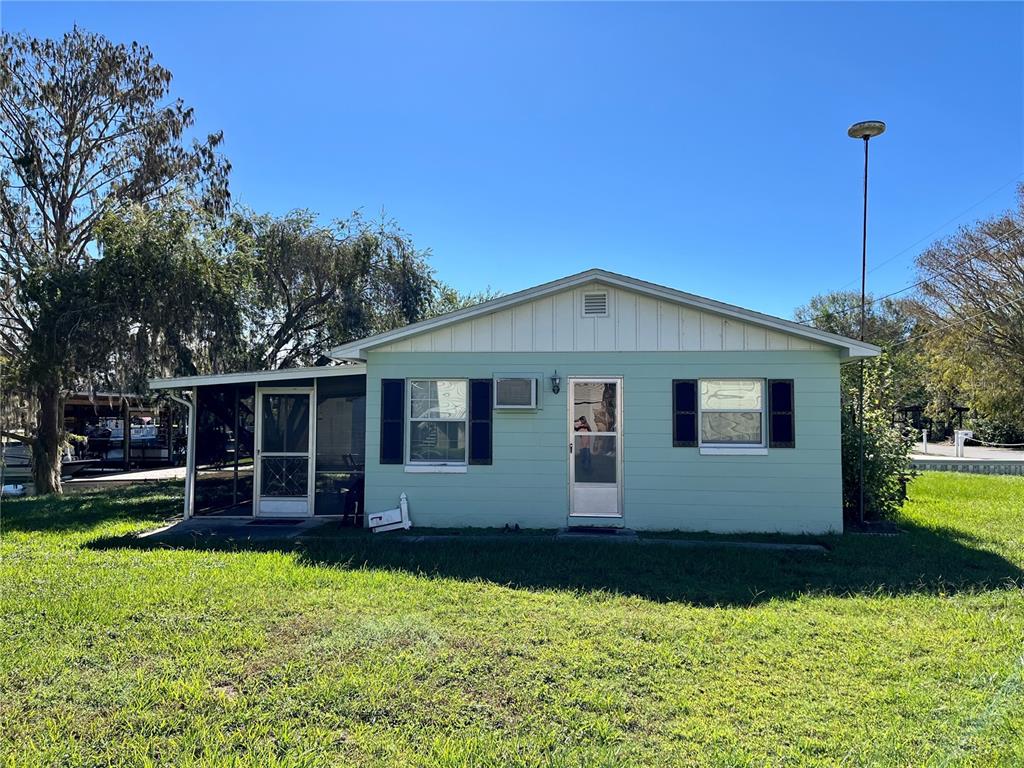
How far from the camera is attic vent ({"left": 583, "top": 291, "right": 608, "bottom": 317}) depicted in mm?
8656

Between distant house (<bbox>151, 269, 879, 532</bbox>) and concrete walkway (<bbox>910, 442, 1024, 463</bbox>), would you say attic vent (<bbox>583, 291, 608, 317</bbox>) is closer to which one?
distant house (<bbox>151, 269, 879, 532</bbox>)

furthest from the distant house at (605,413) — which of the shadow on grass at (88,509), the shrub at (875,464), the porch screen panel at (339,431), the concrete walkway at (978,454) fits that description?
the concrete walkway at (978,454)

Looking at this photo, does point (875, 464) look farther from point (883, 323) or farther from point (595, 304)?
point (883, 323)

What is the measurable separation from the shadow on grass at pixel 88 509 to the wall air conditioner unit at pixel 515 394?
220 inches

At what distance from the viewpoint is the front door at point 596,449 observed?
862 centimetres

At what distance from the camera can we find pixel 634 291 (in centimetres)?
855

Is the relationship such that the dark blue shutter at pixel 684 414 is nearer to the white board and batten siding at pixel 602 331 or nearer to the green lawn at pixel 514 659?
the white board and batten siding at pixel 602 331

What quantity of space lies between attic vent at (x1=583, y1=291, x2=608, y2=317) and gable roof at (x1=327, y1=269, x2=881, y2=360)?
6.6 inches

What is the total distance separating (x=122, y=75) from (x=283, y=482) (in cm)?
1169

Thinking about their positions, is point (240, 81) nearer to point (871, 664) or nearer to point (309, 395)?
point (309, 395)

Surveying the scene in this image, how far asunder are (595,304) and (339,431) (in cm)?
417

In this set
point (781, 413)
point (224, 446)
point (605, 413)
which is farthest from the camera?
point (224, 446)

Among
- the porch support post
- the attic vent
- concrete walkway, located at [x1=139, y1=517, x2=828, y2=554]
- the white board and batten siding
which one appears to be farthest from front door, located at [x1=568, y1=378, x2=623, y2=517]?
the porch support post

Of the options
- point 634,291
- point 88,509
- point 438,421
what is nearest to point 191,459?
point 88,509
